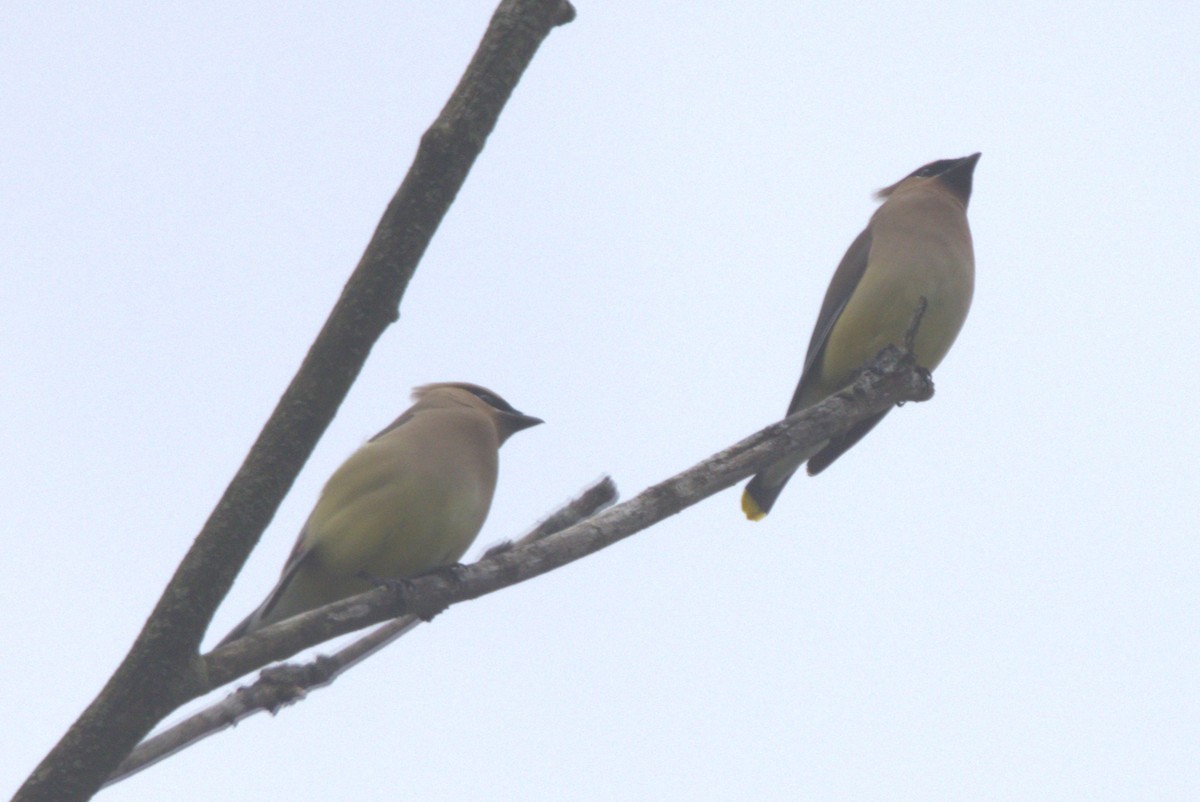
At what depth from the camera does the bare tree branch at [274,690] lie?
319cm

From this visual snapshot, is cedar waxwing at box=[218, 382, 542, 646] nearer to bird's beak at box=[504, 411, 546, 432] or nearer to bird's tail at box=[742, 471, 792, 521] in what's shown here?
bird's beak at box=[504, 411, 546, 432]

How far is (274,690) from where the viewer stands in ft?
11.4

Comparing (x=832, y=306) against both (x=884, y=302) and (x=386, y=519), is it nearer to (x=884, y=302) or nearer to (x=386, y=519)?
(x=884, y=302)

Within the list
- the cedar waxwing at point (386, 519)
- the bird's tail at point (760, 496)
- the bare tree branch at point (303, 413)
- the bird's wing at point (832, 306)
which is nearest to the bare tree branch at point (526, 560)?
the bare tree branch at point (303, 413)

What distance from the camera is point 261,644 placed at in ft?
9.69

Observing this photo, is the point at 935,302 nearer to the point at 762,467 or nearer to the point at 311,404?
the point at 762,467

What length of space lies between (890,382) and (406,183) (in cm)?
221

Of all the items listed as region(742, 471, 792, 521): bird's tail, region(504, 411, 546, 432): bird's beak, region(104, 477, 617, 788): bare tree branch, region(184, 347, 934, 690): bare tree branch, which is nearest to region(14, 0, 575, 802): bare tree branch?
region(184, 347, 934, 690): bare tree branch

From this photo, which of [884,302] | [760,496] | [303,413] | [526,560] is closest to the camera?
[303,413]

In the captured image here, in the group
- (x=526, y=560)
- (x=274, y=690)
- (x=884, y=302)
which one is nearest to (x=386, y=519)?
(x=274, y=690)

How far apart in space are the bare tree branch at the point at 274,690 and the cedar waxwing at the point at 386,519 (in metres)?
0.41

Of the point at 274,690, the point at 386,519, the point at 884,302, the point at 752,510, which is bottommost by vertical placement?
the point at 274,690

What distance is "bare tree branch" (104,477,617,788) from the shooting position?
3191 mm

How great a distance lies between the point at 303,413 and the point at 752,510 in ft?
10.7
